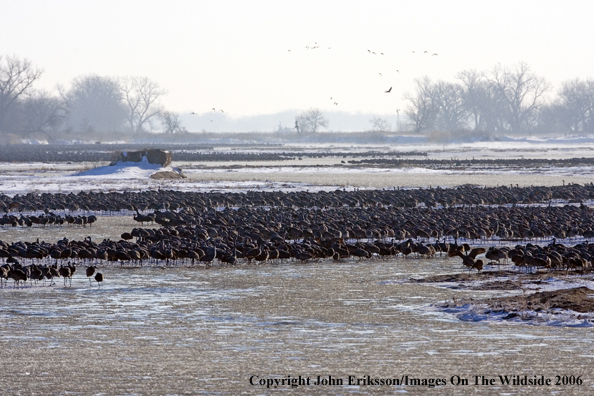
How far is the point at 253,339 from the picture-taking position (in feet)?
38.3

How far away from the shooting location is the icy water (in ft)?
32.0

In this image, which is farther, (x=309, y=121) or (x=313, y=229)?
(x=309, y=121)

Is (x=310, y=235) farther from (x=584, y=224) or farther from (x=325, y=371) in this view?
(x=325, y=371)

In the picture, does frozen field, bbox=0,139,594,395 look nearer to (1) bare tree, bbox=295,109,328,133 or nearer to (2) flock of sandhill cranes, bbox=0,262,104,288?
(2) flock of sandhill cranes, bbox=0,262,104,288

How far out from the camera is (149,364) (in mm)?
10352

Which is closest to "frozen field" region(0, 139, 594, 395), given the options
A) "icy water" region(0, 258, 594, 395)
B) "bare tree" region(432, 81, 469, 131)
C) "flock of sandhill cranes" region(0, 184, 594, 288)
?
"icy water" region(0, 258, 594, 395)

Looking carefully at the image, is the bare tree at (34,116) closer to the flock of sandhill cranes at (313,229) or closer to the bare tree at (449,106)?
the bare tree at (449,106)

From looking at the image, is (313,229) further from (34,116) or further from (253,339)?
(34,116)

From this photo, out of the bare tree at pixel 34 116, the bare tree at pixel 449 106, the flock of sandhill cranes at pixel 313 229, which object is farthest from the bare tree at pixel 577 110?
the flock of sandhill cranes at pixel 313 229

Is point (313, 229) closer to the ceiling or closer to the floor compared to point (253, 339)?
closer to the ceiling

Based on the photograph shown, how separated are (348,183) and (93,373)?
36254 mm

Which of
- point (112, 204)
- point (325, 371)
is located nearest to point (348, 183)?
point (112, 204)

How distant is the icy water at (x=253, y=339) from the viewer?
9742 mm

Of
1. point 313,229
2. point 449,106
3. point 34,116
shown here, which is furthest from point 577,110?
point 313,229
